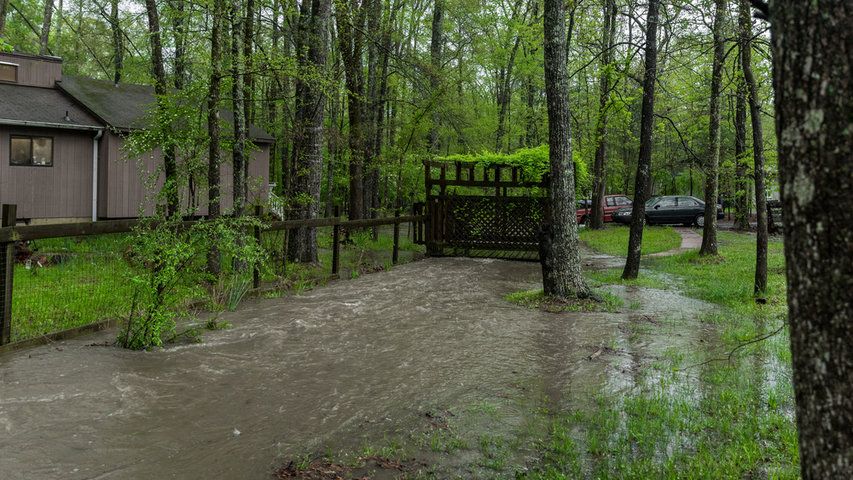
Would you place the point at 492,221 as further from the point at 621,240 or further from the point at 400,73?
the point at 621,240

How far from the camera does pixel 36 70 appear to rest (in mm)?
18953

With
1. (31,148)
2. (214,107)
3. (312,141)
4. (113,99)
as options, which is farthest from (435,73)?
(31,148)

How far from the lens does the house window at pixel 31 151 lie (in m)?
17.0

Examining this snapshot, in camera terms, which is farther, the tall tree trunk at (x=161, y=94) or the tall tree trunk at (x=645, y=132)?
the tall tree trunk at (x=645, y=132)

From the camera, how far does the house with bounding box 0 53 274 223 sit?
667 inches

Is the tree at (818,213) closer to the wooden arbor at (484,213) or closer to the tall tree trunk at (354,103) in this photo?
the wooden arbor at (484,213)

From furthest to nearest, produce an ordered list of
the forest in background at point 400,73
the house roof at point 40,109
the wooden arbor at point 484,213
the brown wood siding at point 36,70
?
the brown wood siding at point 36,70 < the house roof at point 40,109 < the wooden arbor at point 484,213 < the forest in background at point 400,73

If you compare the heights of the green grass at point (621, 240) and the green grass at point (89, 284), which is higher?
the green grass at point (621, 240)

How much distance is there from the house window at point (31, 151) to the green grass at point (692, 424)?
1743 centimetres

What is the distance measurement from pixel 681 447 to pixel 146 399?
406 centimetres

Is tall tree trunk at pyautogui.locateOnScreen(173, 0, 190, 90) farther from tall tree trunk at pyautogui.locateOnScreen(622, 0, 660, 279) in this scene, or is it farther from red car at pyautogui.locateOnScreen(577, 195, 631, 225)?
red car at pyautogui.locateOnScreen(577, 195, 631, 225)

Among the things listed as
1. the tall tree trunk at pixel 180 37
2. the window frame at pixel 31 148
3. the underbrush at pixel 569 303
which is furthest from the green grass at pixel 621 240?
the window frame at pixel 31 148

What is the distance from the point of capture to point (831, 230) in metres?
1.73

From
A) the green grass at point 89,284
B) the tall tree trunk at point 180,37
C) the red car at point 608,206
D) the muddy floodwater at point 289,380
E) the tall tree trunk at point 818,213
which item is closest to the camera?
the tall tree trunk at point 818,213
